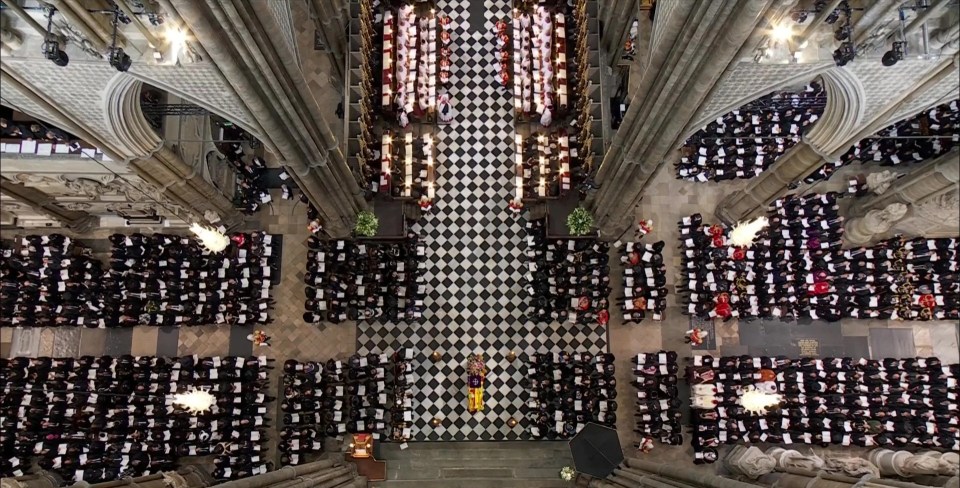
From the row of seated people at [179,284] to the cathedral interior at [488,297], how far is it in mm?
55

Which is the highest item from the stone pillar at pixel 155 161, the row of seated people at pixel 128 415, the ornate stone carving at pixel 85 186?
the stone pillar at pixel 155 161

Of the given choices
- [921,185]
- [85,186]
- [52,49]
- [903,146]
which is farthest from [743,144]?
[85,186]

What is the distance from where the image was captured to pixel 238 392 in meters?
14.0

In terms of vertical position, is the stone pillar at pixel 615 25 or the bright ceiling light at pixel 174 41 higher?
the stone pillar at pixel 615 25

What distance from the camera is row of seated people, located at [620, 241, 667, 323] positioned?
14.7 m

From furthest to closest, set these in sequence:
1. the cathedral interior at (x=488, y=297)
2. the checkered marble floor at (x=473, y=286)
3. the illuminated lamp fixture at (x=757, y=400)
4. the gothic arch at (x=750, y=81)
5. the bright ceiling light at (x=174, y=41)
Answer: the checkered marble floor at (x=473, y=286), the cathedral interior at (x=488, y=297), the illuminated lamp fixture at (x=757, y=400), the gothic arch at (x=750, y=81), the bright ceiling light at (x=174, y=41)

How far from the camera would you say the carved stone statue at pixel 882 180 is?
14.4 metres

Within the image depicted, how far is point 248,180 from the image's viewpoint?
15289 millimetres

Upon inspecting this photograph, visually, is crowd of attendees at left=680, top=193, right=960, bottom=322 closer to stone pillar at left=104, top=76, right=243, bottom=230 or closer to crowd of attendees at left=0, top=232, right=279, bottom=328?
crowd of attendees at left=0, top=232, right=279, bottom=328

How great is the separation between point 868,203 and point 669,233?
477 centimetres

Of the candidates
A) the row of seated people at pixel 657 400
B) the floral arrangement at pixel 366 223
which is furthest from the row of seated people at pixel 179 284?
Result: the row of seated people at pixel 657 400

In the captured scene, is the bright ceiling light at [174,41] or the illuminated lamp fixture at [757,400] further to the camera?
the illuminated lamp fixture at [757,400]

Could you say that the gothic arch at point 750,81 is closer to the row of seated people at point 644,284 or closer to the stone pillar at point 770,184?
the stone pillar at point 770,184

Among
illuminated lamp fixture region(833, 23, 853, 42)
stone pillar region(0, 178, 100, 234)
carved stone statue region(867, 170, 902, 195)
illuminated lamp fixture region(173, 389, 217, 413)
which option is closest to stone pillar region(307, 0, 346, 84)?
stone pillar region(0, 178, 100, 234)
